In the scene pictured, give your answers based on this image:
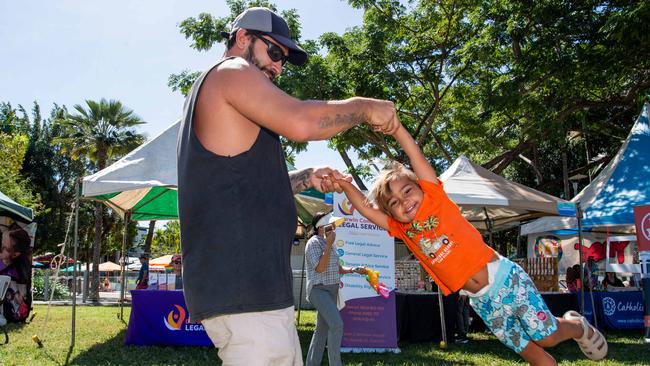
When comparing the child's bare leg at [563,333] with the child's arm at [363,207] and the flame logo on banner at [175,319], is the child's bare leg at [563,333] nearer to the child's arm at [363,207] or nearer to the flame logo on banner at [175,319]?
the child's arm at [363,207]

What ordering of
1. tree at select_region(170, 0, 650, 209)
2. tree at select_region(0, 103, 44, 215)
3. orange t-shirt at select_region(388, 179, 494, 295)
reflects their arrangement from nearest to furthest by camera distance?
orange t-shirt at select_region(388, 179, 494, 295), tree at select_region(170, 0, 650, 209), tree at select_region(0, 103, 44, 215)

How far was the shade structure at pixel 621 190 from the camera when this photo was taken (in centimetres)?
1169

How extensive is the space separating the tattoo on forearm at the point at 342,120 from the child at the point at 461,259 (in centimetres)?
151

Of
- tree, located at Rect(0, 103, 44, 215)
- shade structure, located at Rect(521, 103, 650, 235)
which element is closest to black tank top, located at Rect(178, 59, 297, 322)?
shade structure, located at Rect(521, 103, 650, 235)

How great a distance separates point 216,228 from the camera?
1938 mm

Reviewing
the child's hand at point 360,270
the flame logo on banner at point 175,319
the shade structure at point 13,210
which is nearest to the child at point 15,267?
the shade structure at point 13,210

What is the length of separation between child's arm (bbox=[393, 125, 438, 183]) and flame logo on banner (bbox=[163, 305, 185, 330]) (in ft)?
20.9

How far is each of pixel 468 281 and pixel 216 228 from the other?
8.24 feet

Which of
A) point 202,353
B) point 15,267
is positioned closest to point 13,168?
point 15,267

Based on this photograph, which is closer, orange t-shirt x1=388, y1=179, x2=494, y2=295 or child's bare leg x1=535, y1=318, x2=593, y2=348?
orange t-shirt x1=388, y1=179, x2=494, y2=295

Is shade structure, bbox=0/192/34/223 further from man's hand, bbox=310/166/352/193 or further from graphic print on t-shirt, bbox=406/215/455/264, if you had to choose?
man's hand, bbox=310/166/352/193

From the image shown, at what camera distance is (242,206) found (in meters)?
1.95

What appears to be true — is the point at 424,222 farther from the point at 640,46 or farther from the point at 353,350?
the point at 640,46

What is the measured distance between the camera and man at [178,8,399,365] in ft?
6.30
